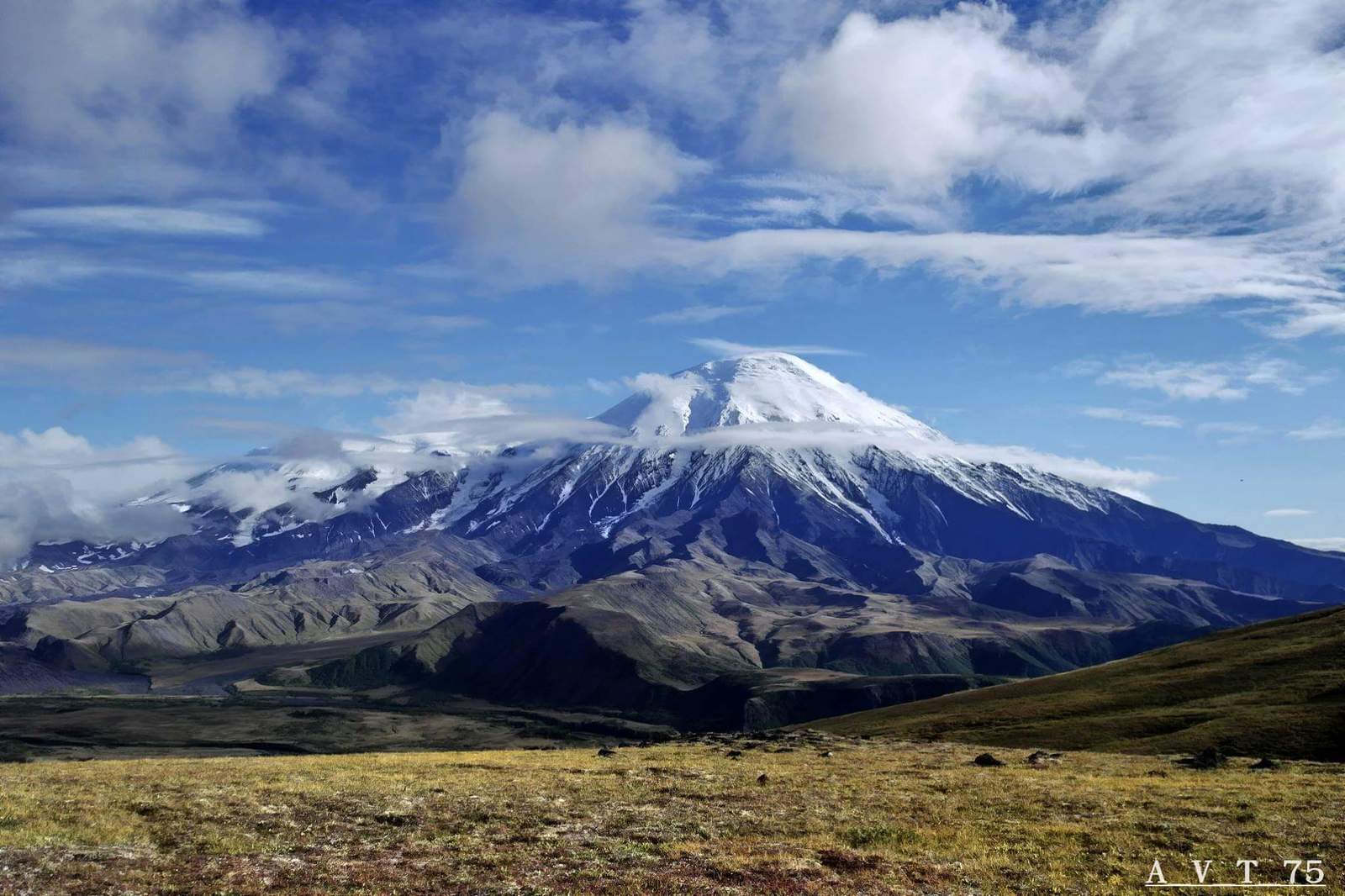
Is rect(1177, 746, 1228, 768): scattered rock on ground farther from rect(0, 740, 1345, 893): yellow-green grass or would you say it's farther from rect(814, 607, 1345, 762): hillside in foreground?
rect(814, 607, 1345, 762): hillside in foreground

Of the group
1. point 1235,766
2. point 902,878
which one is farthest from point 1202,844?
point 1235,766

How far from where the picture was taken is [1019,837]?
35562 mm

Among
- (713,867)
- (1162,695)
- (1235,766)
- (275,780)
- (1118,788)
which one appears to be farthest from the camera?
(1162,695)

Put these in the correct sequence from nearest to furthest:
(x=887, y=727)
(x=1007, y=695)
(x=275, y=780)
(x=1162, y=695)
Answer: (x=275, y=780), (x=1162, y=695), (x=887, y=727), (x=1007, y=695)

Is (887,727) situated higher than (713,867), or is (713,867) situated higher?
(713,867)

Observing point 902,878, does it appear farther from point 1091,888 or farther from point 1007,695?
point 1007,695

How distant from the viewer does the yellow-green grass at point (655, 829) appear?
29625mm

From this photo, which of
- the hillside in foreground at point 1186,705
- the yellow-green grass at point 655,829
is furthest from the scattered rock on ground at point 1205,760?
the hillside in foreground at point 1186,705

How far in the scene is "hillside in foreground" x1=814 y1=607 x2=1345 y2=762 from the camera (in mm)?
70000

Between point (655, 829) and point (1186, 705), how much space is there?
67266mm

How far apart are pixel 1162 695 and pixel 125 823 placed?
87484 mm

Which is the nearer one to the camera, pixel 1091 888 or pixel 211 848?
pixel 1091 888

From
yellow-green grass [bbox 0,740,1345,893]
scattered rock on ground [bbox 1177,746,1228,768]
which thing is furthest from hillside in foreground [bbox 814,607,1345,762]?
yellow-green grass [bbox 0,740,1345,893]

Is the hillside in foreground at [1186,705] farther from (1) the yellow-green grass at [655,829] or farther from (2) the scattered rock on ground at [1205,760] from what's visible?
(1) the yellow-green grass at [655,829]
